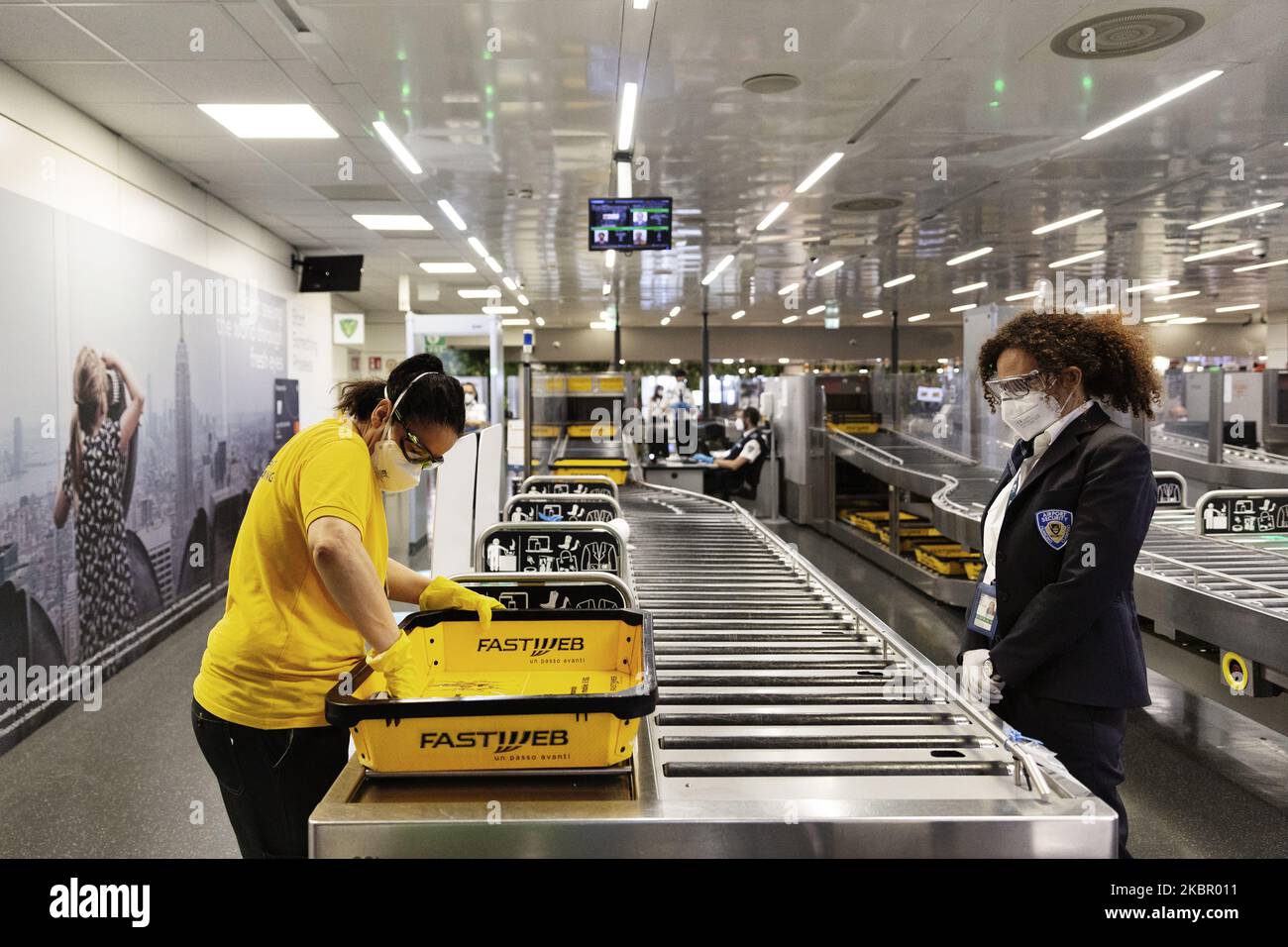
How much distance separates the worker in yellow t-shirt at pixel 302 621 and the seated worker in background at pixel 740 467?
9.22 m

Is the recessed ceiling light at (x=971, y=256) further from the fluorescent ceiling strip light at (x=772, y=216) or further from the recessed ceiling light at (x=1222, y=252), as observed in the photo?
the fluorescent ceiling strip light at (x=772, y=216)

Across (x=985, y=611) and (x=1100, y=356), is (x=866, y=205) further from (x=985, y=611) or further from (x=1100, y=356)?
(x=985, y=611)

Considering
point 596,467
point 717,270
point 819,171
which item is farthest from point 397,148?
point 717,270

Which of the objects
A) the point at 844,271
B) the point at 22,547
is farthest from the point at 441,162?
the point at 844,271

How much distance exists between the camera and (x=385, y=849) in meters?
1.46

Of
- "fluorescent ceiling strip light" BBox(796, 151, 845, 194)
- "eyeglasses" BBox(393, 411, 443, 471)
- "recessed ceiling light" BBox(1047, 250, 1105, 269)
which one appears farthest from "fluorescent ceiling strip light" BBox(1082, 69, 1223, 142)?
"recessed ceiling light" BBox(1047, 250, 1105, 269)

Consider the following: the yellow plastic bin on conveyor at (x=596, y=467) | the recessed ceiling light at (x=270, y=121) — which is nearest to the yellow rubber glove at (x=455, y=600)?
the recessed ceiling light at (x=270, y=121)

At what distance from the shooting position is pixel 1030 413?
2.41 meters

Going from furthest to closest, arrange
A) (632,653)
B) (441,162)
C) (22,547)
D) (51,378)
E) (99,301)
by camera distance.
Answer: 1. (441,162)
2. (99,301)
3. (51,378)
4. (22,547)
5. (632,653)

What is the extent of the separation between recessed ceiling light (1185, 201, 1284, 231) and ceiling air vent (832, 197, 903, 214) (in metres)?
3.98

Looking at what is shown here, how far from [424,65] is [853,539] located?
7.18 m

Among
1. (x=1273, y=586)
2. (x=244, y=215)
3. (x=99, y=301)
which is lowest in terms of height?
(x=1273, y=586)

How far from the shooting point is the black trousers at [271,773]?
1980mm

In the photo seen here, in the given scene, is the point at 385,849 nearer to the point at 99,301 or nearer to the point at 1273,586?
the point at 1273,586
